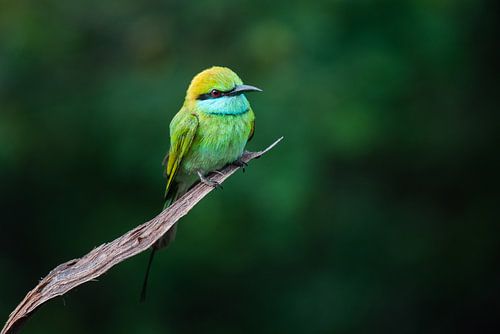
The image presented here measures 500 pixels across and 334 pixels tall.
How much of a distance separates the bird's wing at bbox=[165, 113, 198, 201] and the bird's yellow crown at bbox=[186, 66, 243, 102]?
0.11 meters

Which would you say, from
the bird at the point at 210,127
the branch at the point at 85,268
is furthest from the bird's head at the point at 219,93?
the branch at the point at 85,268

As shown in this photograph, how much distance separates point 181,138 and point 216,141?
0.18 metres

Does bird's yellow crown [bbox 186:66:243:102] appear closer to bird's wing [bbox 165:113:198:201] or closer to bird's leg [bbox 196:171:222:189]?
bird's wing [bbox 165:113:198:201]

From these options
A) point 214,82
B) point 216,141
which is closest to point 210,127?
point 216,141

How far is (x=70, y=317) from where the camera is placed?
5785 millimetres

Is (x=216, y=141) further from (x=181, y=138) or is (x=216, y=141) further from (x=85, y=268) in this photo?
(x=85, y=268)

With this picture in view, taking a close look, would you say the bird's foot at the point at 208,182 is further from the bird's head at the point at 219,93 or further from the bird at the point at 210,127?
the bird's head at the point at 219,93

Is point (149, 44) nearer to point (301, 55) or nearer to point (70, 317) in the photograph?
point (301, 55)

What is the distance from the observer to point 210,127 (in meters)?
3.73

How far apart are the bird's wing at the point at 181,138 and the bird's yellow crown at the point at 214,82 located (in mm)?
114

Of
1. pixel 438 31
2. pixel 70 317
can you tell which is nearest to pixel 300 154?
pixel 438 31

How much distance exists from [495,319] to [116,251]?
4.33m

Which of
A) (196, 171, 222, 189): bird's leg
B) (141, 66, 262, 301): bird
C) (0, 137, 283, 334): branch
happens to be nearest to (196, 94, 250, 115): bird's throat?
(141, 66, 262, 301): bird

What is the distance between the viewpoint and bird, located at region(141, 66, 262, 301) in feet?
12.0
